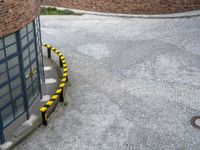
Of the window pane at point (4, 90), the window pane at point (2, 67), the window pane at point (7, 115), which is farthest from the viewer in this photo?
the window pane at point (7, 115)

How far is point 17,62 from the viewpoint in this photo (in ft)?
38.5

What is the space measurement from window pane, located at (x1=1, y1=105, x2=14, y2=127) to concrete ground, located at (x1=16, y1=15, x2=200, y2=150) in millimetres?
975

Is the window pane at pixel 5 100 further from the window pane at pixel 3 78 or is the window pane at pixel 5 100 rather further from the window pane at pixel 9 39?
the window pane at pixel 9 39

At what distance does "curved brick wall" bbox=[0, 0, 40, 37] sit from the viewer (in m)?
10.5

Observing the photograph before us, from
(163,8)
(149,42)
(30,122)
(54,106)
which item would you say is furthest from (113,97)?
(163,8)

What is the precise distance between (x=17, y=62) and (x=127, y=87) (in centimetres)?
553

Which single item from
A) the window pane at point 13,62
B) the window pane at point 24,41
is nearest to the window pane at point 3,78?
the window pane at point 13,62

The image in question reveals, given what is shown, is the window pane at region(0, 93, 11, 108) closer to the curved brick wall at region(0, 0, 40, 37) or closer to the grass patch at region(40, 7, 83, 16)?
the curved brick wall at region(0, 0, 40, 37)

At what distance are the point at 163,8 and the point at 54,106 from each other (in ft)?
47.3

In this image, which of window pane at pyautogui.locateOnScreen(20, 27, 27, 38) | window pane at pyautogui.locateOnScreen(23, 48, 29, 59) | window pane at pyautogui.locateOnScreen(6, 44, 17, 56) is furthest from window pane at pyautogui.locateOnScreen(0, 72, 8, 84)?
window pane at pyautogui.locateOnScreen(20, 27, 27, 38)

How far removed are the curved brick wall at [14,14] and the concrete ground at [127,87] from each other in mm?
3866

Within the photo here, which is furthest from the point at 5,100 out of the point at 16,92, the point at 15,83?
the point at 15,83

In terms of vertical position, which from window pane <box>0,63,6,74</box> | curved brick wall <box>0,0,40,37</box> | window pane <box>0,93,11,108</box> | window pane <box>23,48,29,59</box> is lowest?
window pane <box>0,93,11,108</box>

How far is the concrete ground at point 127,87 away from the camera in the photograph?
11.9 metres
